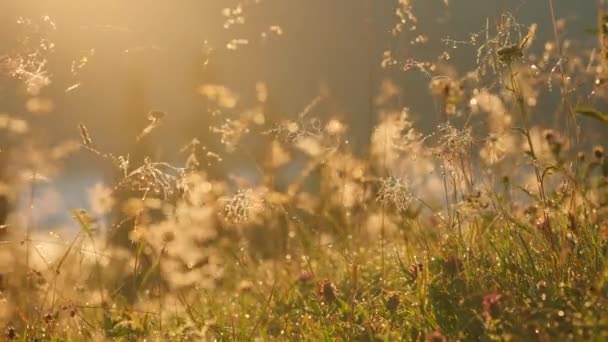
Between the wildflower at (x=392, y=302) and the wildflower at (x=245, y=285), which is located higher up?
the wildflower at (x=245, y=285)

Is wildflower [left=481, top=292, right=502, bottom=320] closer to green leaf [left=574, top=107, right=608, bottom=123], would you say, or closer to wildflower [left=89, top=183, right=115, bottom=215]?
green leaf [left=574, top=107, right=608, bottom=123]

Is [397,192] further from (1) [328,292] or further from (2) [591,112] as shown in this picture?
(2) [591,112]

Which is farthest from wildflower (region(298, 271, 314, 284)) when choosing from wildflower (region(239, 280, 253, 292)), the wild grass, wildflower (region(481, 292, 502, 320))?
wildflower (region(481, 292, 502, 320))

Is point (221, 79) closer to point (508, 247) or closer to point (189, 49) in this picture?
point (189, 49)

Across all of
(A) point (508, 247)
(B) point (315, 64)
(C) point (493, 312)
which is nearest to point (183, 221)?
(A) point (508, 247)

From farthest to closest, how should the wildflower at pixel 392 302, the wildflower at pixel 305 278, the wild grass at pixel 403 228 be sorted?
the wildflower at pixel 305 278 → the wildflower at pixel 392 302 → the wild grass at pixel 403 228

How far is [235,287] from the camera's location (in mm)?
4027

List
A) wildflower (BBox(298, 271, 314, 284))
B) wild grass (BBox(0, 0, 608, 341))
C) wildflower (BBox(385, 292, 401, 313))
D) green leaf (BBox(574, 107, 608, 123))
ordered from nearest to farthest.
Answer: green leaf (BBox(574, 107, 608, 123)), wild grass (BBox(0, 0, 608, 341)), wildflower (BBox(385, 292, 401, 313)), wildflower (BBox(298, 271, 314, 284))

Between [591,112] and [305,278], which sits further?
[305,278]

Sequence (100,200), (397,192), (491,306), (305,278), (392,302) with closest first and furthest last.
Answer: (491,306) < (392,302) < (397,192) < (305,278) < (100,200)

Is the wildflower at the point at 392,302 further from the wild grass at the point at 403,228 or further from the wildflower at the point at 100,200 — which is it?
the wildflower at the point at 100,200

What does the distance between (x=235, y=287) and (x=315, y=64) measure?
986 inches

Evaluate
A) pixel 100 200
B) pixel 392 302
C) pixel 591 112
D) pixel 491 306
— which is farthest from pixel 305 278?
pixel 591 112

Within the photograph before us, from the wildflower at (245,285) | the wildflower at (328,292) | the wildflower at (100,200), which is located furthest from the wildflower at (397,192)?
the wildflower at (100,200)
